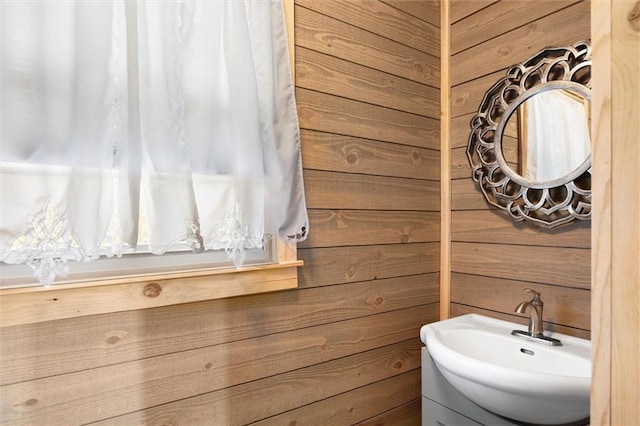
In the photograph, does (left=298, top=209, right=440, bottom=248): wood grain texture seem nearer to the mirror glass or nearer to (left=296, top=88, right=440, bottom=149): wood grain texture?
(left=296, top=88, right=440, bottom=149): wood grain texture

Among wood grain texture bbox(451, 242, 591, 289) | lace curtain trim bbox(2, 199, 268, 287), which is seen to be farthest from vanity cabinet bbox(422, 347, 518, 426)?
lace curtain trim bbox(2, 199, 268, 287)

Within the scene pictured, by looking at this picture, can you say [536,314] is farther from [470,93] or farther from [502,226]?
[470,93]

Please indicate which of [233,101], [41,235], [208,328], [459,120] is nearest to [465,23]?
[459,120]

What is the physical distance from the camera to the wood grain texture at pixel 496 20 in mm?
1360

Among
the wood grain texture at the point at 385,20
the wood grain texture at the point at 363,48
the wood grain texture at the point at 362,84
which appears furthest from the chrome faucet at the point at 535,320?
the wood grain texture at the point at 385,20

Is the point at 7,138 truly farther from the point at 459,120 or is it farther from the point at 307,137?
the point at 459,120

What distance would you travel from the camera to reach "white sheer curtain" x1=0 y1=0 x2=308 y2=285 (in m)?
0.81

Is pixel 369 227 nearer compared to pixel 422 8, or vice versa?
pixel 369 227

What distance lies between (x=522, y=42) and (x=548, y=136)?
0.39 metres

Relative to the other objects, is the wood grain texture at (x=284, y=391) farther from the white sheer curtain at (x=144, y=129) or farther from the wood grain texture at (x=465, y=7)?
the wood grain texture at (x=465, y=7)

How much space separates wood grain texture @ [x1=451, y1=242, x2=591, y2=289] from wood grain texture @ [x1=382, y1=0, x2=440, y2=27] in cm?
92

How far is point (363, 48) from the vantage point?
56.8 inches

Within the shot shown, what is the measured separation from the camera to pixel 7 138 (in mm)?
789

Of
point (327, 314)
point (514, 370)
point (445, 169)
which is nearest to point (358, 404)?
point (327, 314)
